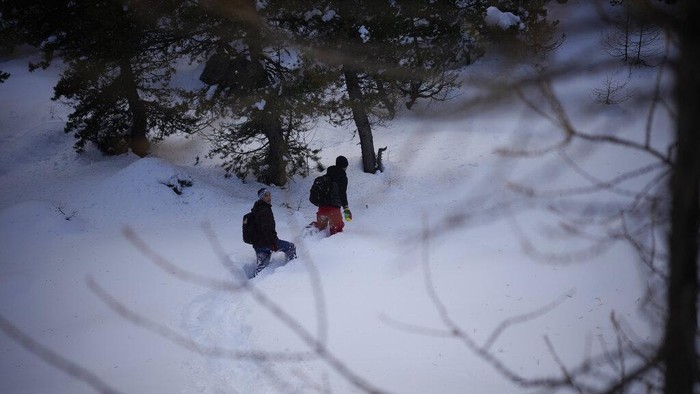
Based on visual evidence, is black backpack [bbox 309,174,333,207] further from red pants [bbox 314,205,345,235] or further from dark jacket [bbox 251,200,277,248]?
dark jacket [bbox 251,200,277,248]

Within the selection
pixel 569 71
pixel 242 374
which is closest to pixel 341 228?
pixel 242 374

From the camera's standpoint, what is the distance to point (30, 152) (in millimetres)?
15703

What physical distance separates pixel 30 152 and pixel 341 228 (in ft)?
47.2

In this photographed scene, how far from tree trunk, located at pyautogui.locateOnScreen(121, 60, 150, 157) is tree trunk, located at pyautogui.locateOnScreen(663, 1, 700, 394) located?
13.0m

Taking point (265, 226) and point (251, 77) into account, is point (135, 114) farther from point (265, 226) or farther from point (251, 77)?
point (265, 226)

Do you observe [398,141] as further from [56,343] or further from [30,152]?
[30,152]

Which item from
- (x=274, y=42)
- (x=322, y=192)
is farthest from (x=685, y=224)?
(x=274, y=42)

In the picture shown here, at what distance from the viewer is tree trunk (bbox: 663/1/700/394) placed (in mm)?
1124

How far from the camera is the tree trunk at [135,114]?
12195mm

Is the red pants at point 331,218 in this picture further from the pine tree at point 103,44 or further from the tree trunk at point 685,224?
the tree trunk at point 685,224

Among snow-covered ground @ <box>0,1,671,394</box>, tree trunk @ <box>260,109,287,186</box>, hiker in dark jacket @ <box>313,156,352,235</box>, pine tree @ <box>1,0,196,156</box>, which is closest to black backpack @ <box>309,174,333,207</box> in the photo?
hiker in dark jacket @ <box>313,156,352,235</box>

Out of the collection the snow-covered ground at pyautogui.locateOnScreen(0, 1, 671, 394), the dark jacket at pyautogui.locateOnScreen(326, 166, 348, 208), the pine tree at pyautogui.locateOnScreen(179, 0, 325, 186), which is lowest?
the snow-covered ground at pyautogui.locateOnScreen(0, 1, 671, 394)

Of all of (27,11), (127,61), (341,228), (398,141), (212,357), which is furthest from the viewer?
(398,141)

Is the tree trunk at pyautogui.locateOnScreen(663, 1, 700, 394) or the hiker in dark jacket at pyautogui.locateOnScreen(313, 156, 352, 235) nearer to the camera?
the tree trunk at pyautogui.locateOnScreen(663, 1, 700, 394)
